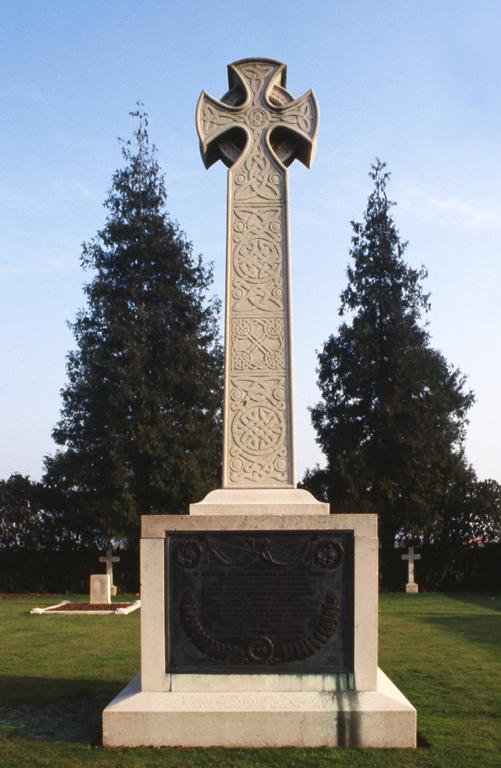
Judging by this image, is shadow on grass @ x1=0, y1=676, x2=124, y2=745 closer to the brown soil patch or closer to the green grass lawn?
the green grass lawn

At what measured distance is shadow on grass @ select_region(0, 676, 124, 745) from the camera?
19.6ft

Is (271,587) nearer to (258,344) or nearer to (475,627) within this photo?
(258,344)

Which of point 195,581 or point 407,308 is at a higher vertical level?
point 407,308

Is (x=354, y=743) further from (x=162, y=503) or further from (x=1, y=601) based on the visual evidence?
(x=162, y=503)

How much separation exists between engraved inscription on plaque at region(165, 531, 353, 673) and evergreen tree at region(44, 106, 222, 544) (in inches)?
686

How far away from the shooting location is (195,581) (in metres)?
5.85

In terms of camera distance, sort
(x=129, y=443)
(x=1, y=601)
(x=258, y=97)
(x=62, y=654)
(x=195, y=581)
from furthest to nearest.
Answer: (x=129, y=443) < (x=1, y=601) < (x=62, y=654) < (x=258, y=97) < (x=195, y=581)

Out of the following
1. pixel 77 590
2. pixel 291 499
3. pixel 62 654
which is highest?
pixel 291 499

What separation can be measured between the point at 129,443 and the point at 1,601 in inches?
224

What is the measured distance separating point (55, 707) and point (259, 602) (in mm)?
2327

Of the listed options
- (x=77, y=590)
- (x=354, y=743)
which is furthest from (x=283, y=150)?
(x=77, y=590)

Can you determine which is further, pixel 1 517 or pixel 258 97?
pixel 1 517

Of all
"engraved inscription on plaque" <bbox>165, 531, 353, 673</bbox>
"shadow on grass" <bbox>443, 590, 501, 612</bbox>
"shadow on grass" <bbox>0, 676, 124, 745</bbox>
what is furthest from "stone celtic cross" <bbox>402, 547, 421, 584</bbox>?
"engraved inscription on plaque" <bbox>165, 531, 353, 673</bbox>

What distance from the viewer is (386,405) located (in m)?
25.6
